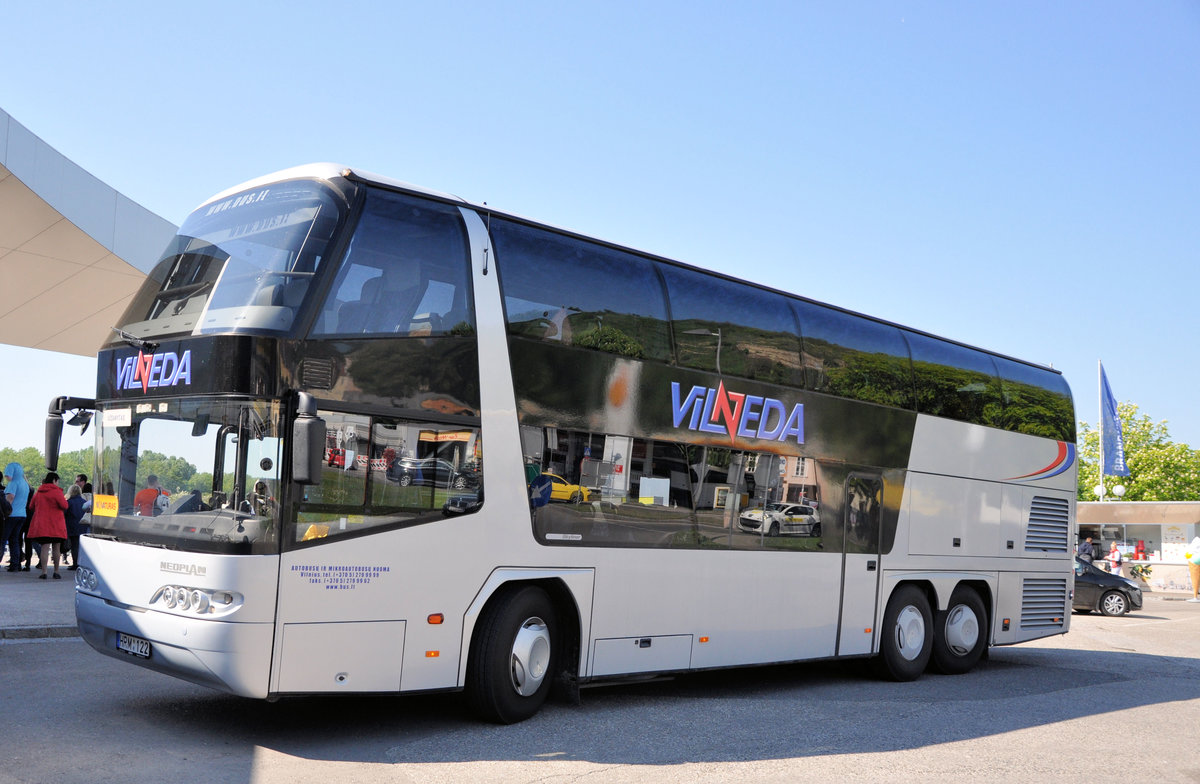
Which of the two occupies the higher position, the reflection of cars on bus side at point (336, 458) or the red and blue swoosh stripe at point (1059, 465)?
the red and blue swoosh stripe at point (1059, 465)

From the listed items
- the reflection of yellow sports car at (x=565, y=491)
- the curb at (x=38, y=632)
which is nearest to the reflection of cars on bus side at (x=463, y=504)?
the reflection of yellow sports car at (x=565, y=491)

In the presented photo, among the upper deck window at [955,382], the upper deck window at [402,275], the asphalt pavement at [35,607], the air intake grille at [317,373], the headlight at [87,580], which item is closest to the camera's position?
the air intake grille at [317,373]

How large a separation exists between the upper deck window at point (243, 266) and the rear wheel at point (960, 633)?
928 cm

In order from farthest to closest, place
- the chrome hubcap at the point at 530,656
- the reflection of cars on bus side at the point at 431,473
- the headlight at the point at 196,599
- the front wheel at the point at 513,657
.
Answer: the chrome hubcap at the point at 530,656
the front wheel at the point at 513,657
the reflection of cars on bus side at the point at 431,473
the headlight at the point at 196,599

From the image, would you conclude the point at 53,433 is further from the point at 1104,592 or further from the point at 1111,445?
the point at 1111,445

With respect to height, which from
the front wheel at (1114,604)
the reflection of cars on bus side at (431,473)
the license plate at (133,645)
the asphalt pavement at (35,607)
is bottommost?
the front wheel at (1114,604)

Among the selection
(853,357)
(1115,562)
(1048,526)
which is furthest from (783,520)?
(1115,562)

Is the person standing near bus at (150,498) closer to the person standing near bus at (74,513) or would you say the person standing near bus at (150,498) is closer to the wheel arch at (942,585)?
the wheel arch at (942,585)

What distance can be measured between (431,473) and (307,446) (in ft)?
4.25

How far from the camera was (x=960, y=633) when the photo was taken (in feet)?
43.7

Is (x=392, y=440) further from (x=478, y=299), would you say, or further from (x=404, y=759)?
(x=404, y=759)

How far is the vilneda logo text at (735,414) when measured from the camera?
9.74m

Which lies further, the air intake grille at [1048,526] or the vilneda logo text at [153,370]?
the air intake grille at [1048,526]

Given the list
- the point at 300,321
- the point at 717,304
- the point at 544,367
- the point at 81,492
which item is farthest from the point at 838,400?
the point at 81,492
